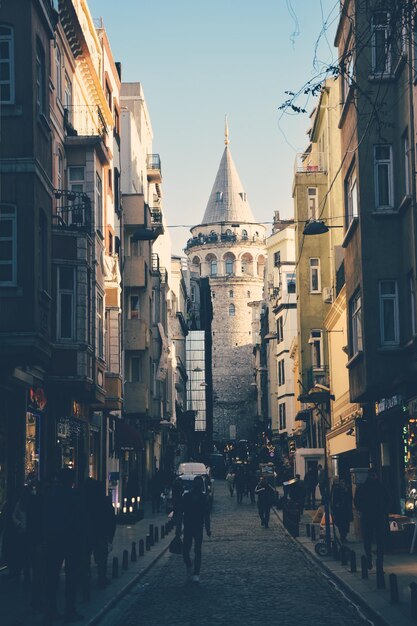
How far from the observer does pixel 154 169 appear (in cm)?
6038

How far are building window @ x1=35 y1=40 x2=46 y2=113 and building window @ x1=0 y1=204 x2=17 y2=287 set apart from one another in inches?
90.4

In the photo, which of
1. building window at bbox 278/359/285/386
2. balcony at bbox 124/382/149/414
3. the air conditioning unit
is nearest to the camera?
balcony at bbox 124/382/149/414

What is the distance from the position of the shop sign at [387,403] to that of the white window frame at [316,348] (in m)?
28.6

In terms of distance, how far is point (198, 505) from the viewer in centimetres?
1892

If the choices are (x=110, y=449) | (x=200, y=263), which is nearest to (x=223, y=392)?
(x=200, y=263)

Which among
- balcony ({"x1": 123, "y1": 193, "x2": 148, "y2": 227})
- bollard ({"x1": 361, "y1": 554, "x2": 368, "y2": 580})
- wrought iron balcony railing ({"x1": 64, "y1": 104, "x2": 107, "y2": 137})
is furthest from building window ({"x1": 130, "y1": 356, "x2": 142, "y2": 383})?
bollard ({"x1": 361, "y1": 554, "x2": 368, "y2": 580})

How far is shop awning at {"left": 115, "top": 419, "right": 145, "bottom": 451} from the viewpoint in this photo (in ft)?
136

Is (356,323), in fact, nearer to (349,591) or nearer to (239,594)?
(349,591)

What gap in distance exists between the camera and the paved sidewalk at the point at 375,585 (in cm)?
1360

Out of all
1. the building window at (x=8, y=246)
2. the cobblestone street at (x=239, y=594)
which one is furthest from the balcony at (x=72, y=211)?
the cobblestone street at (x=239, y=594)

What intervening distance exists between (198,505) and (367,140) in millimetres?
9828

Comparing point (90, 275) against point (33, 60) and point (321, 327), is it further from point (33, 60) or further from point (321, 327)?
point (321, 327)

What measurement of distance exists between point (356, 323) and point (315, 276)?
28425 mm

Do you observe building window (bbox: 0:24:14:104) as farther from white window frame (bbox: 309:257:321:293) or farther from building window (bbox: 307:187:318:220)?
white window frame (bbox: 309:257:321:293)
